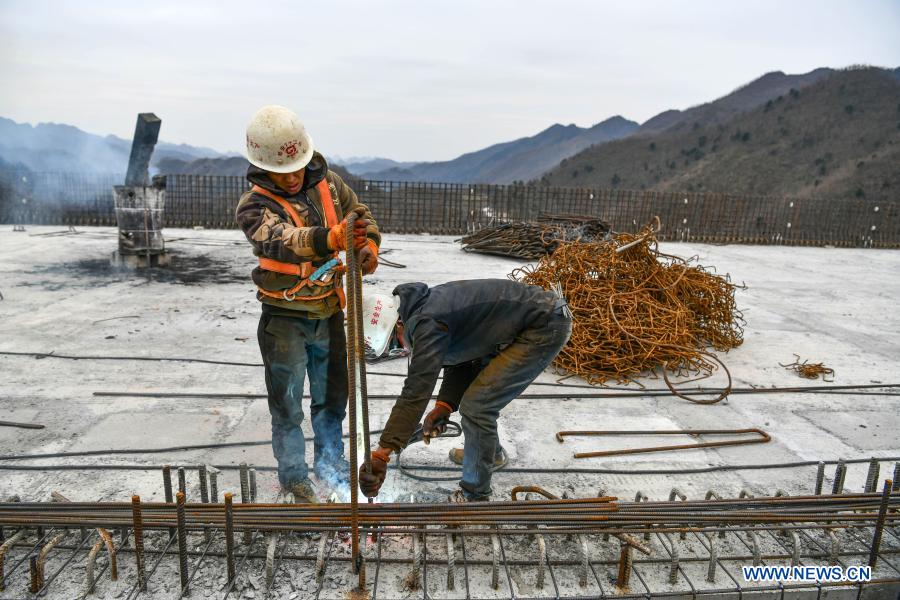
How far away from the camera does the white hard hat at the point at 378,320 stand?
2.65 metres

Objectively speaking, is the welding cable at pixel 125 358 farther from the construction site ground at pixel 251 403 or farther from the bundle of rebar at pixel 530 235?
the bundle of rebar at pixel 530 235

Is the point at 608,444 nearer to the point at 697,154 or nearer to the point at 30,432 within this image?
the point at 30,432

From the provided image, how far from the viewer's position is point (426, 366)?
2.72 m

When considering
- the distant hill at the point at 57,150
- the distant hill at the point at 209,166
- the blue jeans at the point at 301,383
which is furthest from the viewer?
the distant hill at the point at 209,166

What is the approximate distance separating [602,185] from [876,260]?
4662 cm

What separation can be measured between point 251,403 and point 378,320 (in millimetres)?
2351

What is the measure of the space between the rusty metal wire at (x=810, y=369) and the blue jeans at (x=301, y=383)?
4509 millimetres

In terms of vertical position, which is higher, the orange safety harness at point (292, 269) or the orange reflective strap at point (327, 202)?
the orange reflective strap at point (327, 202)

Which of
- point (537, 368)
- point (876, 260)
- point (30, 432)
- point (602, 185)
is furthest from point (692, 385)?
point (602, 185)

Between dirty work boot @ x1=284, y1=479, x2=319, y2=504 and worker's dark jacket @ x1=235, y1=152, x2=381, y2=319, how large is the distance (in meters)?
0.91

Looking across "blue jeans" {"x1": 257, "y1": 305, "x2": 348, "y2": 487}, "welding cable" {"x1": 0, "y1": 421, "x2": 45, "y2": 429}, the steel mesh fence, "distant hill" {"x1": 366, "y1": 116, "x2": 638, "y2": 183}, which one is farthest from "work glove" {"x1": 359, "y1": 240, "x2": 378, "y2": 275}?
"distant hill" {"x1": 366, "y1": 116, "x2": 638, "y2": 183}

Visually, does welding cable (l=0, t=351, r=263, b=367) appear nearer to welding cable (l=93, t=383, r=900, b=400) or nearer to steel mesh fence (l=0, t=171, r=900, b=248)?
welding cable (l=93, t=383, r=900, b=400)

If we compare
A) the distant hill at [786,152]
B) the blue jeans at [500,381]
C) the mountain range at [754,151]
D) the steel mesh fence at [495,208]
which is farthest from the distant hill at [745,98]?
the blue jeans at [500,381]

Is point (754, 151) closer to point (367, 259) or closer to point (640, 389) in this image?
point (640, 389)
